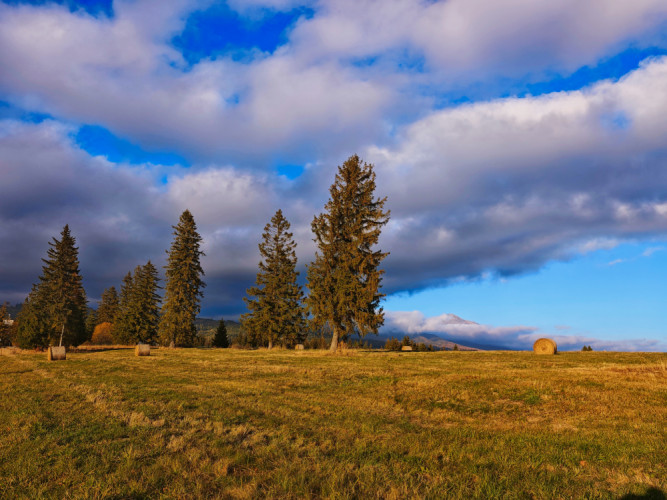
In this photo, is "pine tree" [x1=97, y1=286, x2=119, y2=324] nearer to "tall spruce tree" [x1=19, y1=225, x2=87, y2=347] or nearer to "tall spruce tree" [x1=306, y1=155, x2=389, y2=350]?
"tall spruce tree" [x1=19, y1=225, x2=87, y2=347]

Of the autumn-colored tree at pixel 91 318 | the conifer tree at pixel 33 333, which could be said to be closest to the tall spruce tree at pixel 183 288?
the conifer tree at pixel 33 333

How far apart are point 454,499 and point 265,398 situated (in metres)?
8.10

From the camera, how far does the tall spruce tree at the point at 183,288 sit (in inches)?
1908

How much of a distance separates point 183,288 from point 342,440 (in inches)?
1851

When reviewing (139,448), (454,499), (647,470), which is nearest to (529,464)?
(647,470)

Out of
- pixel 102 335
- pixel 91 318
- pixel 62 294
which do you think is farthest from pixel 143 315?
pixel 91 318

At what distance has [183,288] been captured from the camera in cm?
4966

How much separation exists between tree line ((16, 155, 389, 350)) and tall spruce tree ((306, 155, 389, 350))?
0.31 ft

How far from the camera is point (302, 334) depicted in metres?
52.6

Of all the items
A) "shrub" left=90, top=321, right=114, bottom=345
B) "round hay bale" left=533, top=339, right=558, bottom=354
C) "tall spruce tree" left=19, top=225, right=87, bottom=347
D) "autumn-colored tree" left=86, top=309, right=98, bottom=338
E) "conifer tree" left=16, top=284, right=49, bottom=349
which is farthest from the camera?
"autumn-colored tree" left=86, top=309, right=98, bottom=338

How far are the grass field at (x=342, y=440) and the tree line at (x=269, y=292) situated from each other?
20.3 metres

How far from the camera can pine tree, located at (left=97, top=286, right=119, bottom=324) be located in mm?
88125

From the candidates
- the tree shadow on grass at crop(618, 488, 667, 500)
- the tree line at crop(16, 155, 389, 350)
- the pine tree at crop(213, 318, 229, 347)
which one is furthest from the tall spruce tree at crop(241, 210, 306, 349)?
the tree shadow on grass at crop(618, 488, 667, 500)

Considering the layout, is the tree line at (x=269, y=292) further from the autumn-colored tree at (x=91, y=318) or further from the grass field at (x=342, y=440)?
the grass field at (x=342, y=440)
